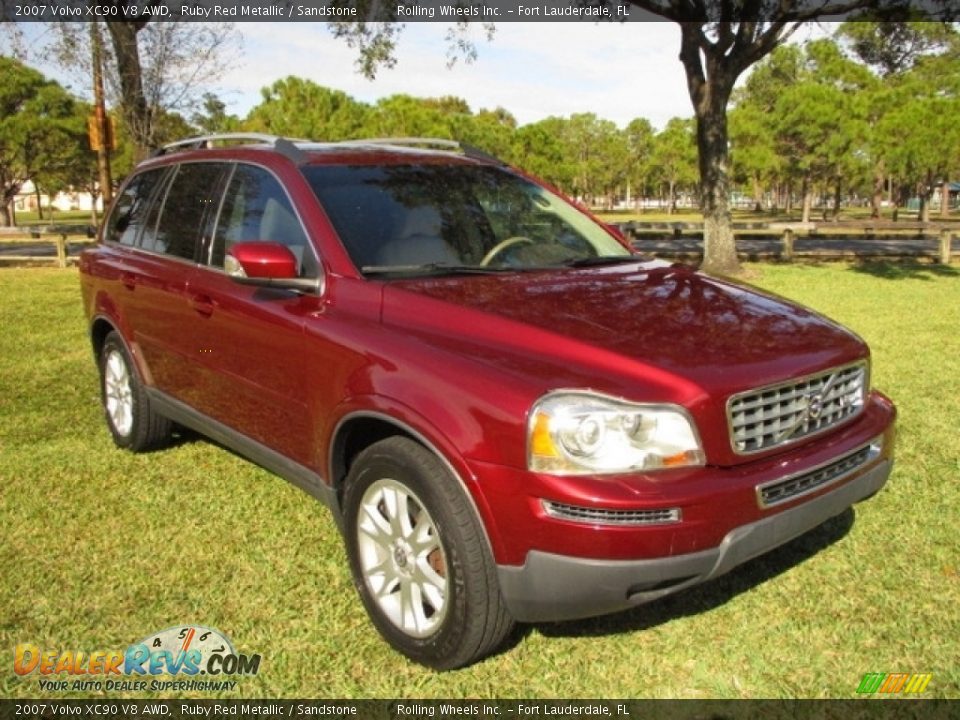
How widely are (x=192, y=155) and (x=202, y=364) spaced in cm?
131

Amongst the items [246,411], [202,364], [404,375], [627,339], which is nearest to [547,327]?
[627,339]

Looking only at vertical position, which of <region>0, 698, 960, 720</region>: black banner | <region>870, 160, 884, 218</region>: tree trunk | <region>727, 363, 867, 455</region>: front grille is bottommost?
<region>0, 698, 960, 720</region>: black banner

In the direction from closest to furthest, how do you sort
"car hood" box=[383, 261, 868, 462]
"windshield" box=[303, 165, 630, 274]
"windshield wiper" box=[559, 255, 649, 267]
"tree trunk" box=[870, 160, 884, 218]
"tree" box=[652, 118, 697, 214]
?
1. "car hood" box=[383, 261, 868, 462]
2. "windshield" box=[303, 165, 630, 274]
3. "windshield wiper" box=[559, 255, 649, 267]
4. "tree trunk" box=[870, 160, 884, 218]
5. "tree" box=[652, 118, 697, 214]

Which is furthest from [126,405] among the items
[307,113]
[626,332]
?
[307,113]

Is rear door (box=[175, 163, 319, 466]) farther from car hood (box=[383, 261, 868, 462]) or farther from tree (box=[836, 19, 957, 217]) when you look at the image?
tree (box=[836, 19, 957, 217])

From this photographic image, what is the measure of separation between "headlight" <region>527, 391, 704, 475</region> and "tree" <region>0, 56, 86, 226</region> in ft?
134

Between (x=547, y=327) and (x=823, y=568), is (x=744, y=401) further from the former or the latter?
(x=823, y=568)

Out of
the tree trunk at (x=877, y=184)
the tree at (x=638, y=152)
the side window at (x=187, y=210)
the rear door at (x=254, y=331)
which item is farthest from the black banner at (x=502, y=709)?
the tree at (x=638, y=152)

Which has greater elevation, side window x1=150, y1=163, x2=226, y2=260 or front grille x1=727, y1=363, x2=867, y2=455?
side window x1=150, y1=163, x2=226, y2=260

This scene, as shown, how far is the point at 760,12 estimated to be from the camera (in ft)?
49.2

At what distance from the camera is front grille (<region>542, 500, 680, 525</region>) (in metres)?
2.36

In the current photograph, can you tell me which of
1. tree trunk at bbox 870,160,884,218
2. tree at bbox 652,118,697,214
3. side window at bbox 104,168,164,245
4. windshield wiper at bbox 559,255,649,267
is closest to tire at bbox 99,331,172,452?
side window at bbox 104,168,164,245

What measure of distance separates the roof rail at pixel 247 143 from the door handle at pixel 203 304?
0.77 meters

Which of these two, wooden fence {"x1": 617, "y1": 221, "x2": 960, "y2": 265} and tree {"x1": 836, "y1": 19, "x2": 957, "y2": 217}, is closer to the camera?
wooden fence {"x1": 617, "y1": 221, "x2": 960, "y2": 265}
